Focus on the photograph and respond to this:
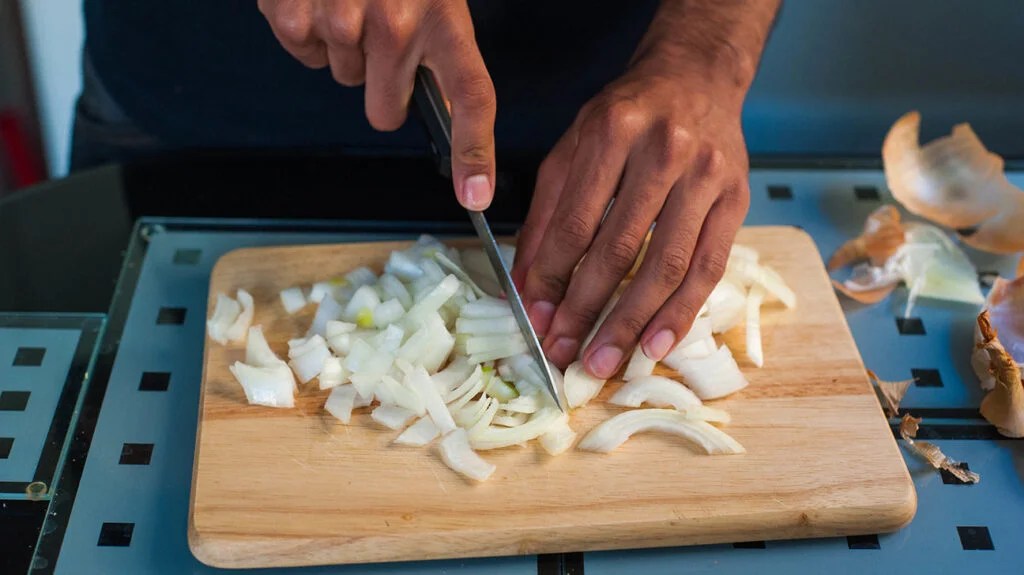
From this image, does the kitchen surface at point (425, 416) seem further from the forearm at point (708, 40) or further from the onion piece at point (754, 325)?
the forearm at point (708, 40)

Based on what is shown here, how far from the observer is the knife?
3.87ft

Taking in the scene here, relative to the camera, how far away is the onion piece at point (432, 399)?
116cm

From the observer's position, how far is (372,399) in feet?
3.94

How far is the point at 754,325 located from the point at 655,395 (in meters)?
0.18

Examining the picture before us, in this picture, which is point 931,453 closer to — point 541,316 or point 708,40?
point 541,316

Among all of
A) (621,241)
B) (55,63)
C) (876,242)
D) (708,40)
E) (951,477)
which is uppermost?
(708,40)

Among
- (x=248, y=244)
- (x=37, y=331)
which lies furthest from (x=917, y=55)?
(x=37, y=331)

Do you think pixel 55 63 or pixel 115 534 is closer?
pixel 115 534

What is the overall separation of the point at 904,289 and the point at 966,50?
0.92m

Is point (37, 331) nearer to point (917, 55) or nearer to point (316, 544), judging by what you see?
point (316, 544)

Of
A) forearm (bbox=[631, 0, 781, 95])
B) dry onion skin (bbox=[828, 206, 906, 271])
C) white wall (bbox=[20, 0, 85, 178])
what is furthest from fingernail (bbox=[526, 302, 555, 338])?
white wall (bbox=[20, 0, 85, 178])

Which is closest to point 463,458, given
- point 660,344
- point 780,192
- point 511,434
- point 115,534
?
point 511,434

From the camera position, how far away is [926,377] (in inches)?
51.4

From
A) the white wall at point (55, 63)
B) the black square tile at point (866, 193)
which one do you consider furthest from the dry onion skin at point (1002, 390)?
the white wall at point (55, 63)
